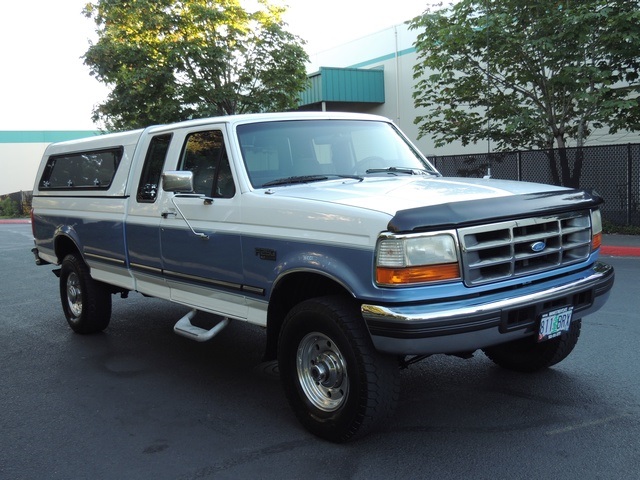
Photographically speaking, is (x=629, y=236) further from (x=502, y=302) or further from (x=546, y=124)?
(x=502, y=302)

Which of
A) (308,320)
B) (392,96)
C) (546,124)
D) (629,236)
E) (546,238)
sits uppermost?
(392,96)

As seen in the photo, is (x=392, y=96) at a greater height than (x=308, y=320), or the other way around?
(x=392, y=96)

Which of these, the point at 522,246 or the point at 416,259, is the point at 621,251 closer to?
the point at 522,246

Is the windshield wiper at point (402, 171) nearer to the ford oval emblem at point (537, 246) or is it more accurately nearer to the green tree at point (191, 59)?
the ford oval emblem at point (537, 246)

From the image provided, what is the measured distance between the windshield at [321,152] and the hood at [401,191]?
8.2 inches

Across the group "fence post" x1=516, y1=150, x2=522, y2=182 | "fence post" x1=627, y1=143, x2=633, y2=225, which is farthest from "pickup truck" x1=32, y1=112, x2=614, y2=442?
"fence post" x1=516, y1=150, x2=522, y2=182

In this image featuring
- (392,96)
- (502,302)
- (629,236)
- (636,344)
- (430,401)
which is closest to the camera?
(502,302)

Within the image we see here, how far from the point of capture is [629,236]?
45.0 ft

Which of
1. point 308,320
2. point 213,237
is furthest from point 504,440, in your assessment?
point 213,237

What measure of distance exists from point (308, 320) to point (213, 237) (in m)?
1.20

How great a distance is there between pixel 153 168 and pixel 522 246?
333 centimetres

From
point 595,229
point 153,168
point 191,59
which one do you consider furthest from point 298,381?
point 191,59

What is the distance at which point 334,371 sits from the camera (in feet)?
12.9

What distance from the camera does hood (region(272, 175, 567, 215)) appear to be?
3.74 meters
